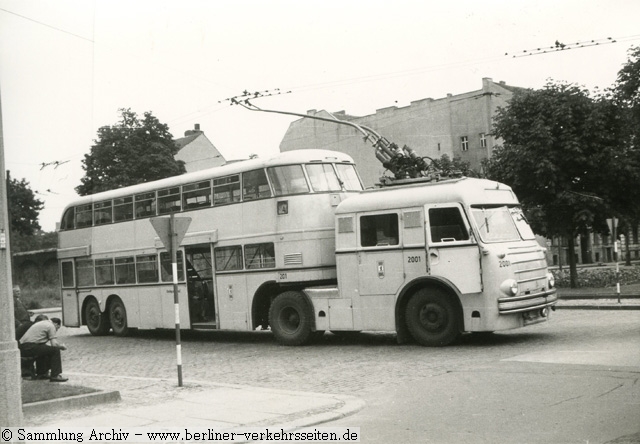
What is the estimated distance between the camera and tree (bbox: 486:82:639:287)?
31641mm

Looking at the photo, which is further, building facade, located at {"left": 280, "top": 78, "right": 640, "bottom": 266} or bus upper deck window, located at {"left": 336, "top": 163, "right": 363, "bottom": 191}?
building facade, located at {"left": 280, "top": 78, "right": 640, "bottom": 266}

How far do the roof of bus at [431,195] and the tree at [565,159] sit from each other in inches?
632

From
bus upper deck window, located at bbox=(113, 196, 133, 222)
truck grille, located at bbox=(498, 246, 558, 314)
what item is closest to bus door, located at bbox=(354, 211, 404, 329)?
truck grille, located at bbox=(498, 246, 558, 314)

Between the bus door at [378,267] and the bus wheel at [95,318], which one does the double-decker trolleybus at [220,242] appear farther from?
the bus door at [378,267]

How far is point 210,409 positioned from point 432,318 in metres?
6.64

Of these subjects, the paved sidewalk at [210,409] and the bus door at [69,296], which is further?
the bus door at [69,296]

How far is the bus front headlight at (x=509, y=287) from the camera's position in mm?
14906

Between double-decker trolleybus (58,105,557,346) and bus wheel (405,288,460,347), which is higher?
double-decker trolleybus (58,105,557,346)

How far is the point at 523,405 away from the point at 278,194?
9586 millimetres

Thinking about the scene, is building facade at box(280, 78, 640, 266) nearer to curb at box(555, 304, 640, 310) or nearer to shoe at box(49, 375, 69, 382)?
curb at box(555, 304, 640, 310)

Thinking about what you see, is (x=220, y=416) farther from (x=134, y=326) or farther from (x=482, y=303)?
(x=134, y=326)

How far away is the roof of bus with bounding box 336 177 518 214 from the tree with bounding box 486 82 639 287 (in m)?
16.1

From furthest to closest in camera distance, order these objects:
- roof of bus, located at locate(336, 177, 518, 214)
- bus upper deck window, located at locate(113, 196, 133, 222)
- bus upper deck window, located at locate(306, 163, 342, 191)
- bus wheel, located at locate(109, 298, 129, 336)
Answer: bus wheel, located at locate(109, 298, 129, 336)
bus upper deck window, located at locate(113, 196, 133, 222)
bus upper deck window, located at locate(306, 163, 342, 191)
roof of bus, located at locate(336, 177, 518, 214)

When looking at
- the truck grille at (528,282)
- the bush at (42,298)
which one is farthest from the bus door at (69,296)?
the bush at (42,298)
